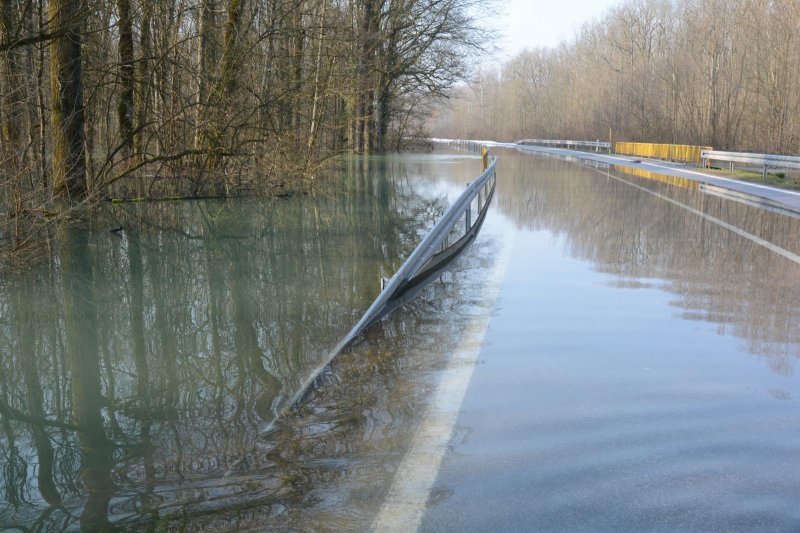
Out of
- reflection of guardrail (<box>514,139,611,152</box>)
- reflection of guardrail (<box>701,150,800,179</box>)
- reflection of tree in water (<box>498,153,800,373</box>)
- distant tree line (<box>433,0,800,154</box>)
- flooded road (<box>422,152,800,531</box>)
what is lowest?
flooded road (<box>422,152,800,531</box>)

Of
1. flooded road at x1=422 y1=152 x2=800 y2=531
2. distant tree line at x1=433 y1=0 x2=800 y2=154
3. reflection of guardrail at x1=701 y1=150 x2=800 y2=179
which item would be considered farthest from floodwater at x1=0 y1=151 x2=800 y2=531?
distant tree line at x1=433 y1=0 x2=800 y2=154

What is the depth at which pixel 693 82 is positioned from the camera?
187 ft

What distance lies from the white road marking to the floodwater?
0.21 ft

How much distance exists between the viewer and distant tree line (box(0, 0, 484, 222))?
1452cm

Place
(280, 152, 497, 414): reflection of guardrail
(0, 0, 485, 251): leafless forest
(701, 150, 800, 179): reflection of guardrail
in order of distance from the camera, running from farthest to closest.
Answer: (701, 150, 800, 179): reflection of guardrail
(0, 0, 485, 251): leafless forest
(280, 152, 497, 414): reflection of guardrail

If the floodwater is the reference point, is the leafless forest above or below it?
above

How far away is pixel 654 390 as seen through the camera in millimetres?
5699

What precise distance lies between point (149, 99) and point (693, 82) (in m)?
45.6

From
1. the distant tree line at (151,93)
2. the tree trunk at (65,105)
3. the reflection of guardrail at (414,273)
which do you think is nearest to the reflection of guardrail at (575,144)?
the distant tree line at (151,93)

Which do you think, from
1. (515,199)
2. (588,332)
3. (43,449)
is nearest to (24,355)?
(43,449)

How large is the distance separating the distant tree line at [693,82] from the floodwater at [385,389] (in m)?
30.4

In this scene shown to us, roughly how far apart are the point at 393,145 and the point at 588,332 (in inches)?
2334

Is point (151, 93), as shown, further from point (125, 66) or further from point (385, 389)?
point (385, 389)

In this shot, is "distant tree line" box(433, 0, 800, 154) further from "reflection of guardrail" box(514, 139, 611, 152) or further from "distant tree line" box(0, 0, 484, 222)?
"distant tree line" box(0, 0, 484, 222)
